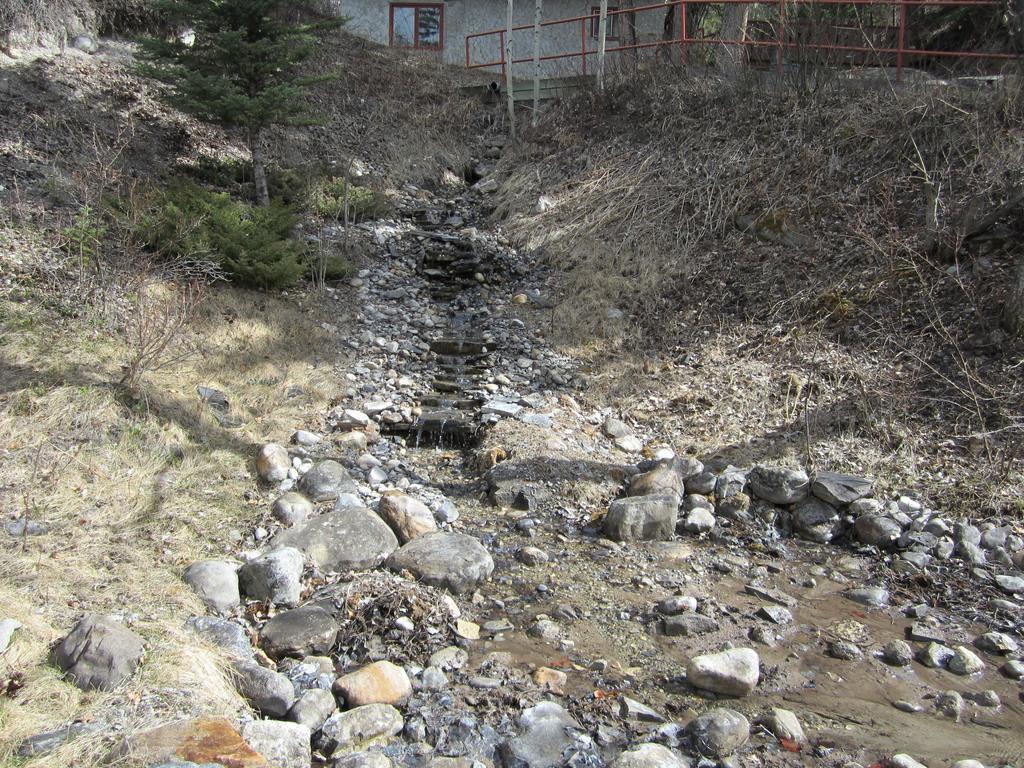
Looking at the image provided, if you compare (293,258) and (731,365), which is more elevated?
(293,258)

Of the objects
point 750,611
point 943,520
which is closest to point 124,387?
point 750,611

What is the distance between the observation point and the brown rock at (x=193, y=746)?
115 inches

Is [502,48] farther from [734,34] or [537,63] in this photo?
[734,34]

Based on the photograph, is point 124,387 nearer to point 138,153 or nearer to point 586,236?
point 138,153

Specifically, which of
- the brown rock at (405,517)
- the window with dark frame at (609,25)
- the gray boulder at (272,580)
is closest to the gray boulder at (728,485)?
the brown rock at (405,517)

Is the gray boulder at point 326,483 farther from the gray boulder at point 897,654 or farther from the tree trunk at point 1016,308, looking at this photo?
the tree trunk at point 1016,308

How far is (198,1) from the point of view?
9016 millimetres

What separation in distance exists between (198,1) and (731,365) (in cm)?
768

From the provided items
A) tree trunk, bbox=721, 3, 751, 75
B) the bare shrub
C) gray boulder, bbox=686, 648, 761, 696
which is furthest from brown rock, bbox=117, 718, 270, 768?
tree trunk, bbox=721, 3, 751, 75

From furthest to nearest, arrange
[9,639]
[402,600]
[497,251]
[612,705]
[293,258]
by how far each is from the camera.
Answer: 1. [497,251]
2. [293,258]
3. [402,600]
4. [612,705]
5. [9,639]

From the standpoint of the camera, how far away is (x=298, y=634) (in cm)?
410

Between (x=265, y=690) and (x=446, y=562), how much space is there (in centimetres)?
154

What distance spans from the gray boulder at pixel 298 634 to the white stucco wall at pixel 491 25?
52.1ft

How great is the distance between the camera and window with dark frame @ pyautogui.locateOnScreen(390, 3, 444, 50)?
1889cm
